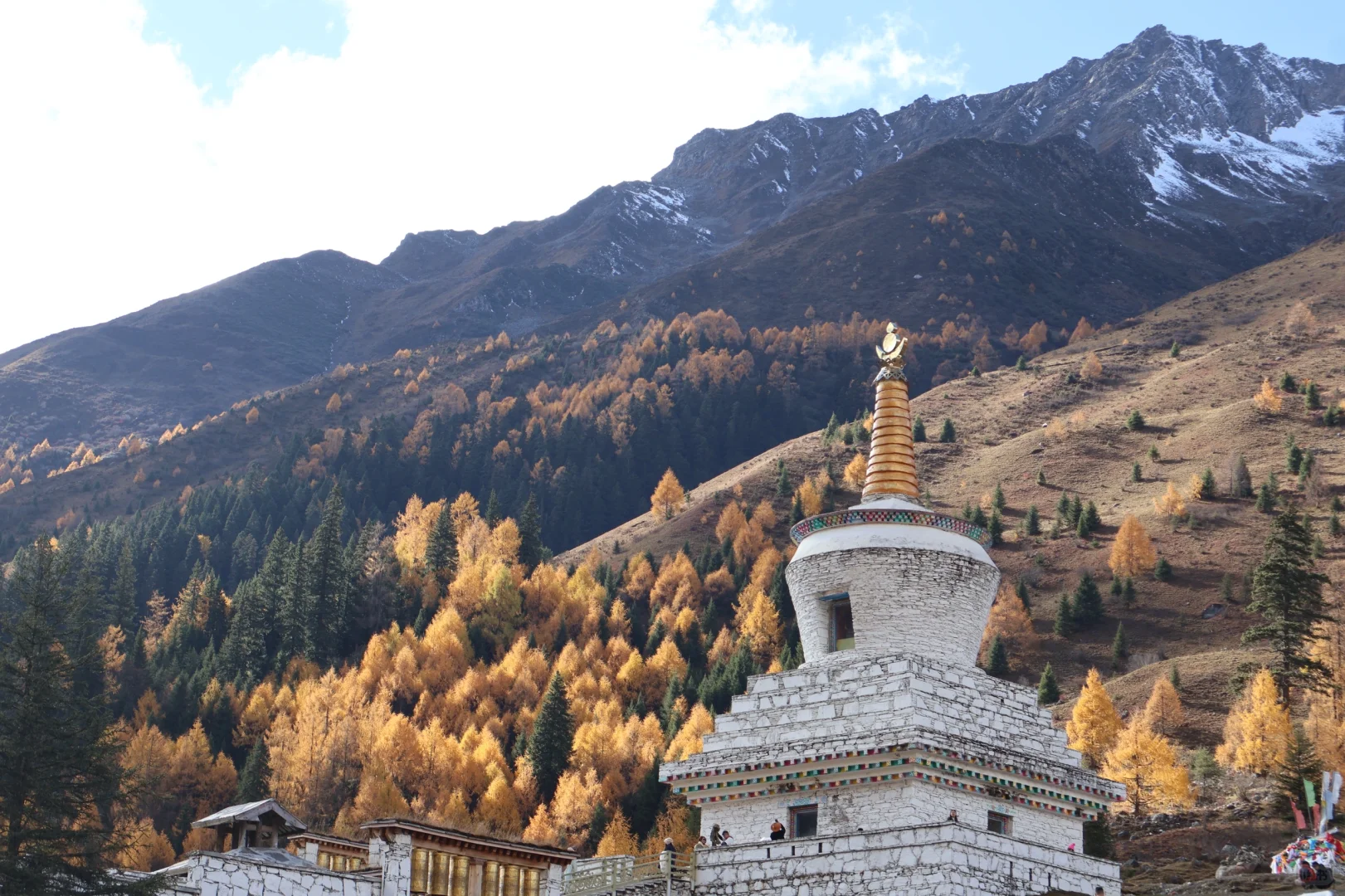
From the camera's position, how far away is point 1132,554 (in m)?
106

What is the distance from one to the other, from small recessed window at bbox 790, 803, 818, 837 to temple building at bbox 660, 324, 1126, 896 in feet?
0.11

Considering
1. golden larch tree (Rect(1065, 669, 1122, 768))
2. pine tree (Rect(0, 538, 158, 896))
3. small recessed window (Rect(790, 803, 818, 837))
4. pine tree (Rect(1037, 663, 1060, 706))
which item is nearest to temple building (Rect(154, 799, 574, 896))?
pine tree (Rect(0, 538, 158, 896))

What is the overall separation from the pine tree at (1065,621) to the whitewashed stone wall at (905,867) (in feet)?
218

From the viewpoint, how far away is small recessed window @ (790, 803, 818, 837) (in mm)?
34250

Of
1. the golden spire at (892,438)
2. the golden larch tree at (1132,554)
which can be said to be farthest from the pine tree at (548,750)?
the golden spire at (892,438)

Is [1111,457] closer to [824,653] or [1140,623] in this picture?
[1140,623]

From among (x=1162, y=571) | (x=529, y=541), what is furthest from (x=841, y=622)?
(x=529, y=541)

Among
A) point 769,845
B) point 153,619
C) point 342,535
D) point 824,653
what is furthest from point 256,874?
point 342,535

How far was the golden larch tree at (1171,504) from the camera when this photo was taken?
113 meters

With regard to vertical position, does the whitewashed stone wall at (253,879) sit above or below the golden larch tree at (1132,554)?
below

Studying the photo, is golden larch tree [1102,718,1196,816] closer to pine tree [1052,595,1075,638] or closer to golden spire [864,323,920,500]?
pine tree [1052,595,1075,638]

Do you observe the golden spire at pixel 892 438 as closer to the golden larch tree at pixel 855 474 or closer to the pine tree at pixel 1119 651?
the pine tree at pixel 1119 651

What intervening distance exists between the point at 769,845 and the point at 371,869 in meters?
7.84

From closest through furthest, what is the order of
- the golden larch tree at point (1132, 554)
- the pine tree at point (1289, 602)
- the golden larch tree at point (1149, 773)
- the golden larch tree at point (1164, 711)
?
the golden larch tree at point (1149, 773) < the pine tree at point (1289, 602) < the golden larch tree at point (1164, 711) < the golden larch tree at point (1132, 554)
